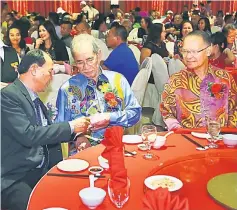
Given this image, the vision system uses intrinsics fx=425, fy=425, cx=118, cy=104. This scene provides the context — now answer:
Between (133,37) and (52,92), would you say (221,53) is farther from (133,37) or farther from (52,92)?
(133,37)

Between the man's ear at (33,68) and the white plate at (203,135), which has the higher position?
the man's ear at (33,68)

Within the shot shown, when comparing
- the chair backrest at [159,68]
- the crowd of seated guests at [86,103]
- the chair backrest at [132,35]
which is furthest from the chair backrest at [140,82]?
the chair backrest at [132,35]

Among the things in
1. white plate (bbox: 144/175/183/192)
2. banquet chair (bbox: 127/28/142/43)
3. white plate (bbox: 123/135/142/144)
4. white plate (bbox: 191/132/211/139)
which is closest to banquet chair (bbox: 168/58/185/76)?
white plate (bbox: 191/132/211/139)

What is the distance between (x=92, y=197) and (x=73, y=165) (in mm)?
382

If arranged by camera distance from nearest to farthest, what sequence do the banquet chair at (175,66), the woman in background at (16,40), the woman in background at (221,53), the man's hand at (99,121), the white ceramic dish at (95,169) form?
the white ceramic dish at (95,169) < the man's hand at (99,121) < the banquet chair at (175,66) < the woman in background at (221,53) < the woman in background at (16,40)

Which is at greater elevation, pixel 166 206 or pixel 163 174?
pixel 166 206

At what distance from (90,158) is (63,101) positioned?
0.68 metres

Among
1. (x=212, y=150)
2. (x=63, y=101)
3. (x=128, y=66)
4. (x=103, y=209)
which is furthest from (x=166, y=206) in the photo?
(x=128, y=66)

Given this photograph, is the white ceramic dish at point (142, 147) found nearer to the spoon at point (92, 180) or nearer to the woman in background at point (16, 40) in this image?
the spoon at point (92, 180)

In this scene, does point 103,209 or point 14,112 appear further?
point 14,112

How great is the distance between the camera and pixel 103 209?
1406 mm

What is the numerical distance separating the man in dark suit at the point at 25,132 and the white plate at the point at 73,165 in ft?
1.02

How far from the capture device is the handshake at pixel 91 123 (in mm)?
2191

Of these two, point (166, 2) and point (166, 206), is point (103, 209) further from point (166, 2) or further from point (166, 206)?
point (166, 2)
